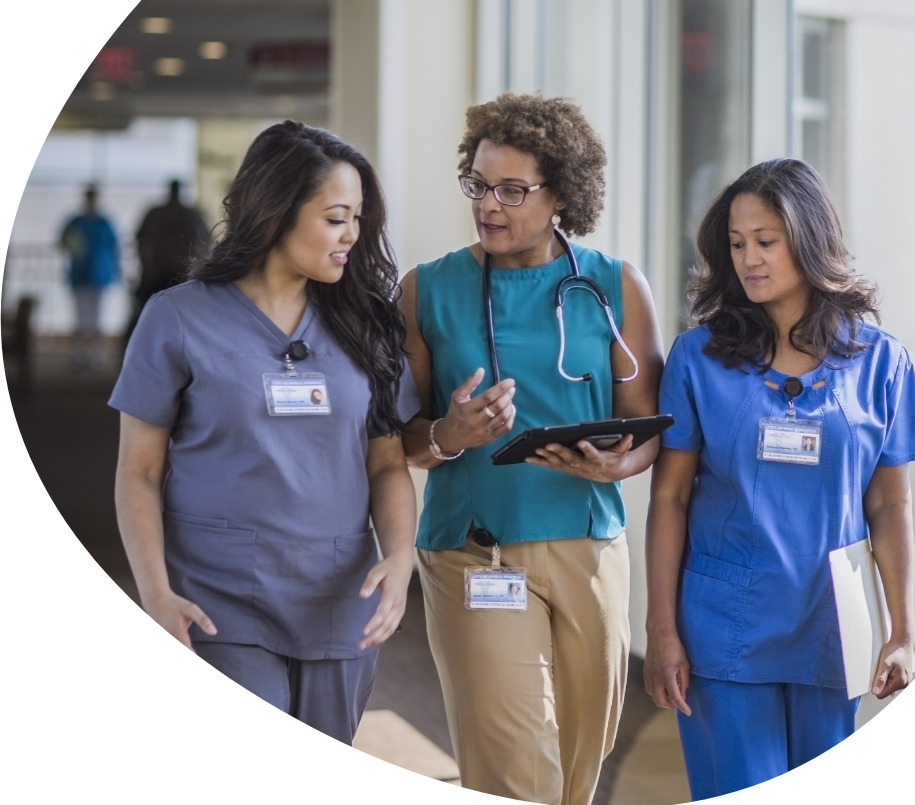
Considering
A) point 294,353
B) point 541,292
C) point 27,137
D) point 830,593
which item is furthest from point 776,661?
point 27,137

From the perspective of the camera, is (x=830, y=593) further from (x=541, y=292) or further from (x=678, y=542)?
(x=541, y=292)

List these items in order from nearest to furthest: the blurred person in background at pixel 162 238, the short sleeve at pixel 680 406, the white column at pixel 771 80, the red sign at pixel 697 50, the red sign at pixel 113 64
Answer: the short sleeve at pixel 680 406 < the white column at pixel 771 80 < the red sign at pixel 697 50 < the blurred person in background at pixel 162 238 < the red sign at pixel 113 64

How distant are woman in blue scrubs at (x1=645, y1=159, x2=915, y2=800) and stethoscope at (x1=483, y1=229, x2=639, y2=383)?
0.14 metres

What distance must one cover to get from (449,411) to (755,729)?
27.3 inches

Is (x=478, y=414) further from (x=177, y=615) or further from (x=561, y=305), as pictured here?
(x=177, y=615)

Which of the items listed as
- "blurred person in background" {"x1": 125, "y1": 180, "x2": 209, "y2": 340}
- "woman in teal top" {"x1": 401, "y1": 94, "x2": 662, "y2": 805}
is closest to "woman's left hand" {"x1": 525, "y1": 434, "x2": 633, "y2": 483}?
"woman in teal top" {"x1": 401, "y1": 94, "x2": 662, "y2": 805}

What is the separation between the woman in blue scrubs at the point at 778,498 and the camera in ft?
5.82

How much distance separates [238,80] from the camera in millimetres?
13008

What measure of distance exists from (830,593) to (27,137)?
140cm

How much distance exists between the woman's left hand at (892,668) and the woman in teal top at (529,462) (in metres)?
0.43

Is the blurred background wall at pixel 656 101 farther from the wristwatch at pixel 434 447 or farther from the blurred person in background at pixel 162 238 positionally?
the blurred person in background at pixel 162 238

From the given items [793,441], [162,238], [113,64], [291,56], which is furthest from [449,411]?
[113,64]

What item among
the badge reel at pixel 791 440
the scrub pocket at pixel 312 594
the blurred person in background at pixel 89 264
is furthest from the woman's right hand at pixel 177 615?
the blurred person in background at pixel 89 264

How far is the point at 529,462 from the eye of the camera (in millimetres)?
1891
